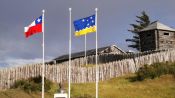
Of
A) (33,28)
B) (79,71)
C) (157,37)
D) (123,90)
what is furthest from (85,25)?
(157,37)

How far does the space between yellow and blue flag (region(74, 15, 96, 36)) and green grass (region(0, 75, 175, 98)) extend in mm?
6337

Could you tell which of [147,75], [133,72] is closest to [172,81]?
[147,75]

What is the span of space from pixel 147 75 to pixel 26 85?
542 inches

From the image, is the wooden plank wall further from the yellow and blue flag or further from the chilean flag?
the chilean flag

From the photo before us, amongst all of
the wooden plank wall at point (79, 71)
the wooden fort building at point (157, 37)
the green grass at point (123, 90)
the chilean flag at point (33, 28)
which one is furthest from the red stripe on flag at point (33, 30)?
the wooden fort building at point (157, 37)

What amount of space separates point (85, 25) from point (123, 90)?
31.6 feet

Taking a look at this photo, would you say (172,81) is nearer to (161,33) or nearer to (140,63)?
(140,63)

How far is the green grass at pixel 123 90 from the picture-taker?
38.5 meters

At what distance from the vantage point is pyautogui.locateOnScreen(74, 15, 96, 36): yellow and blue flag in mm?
33844

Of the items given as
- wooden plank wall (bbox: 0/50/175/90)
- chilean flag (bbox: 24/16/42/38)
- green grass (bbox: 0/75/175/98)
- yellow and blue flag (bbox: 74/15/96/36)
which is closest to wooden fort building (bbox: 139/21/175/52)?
wooden plank wall (bbox: 0/50/175/90)

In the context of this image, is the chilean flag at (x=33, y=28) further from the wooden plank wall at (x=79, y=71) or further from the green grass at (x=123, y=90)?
the wooden plank wall at (x=79, y=71)

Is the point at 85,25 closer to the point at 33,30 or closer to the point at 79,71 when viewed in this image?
the point at 33,30

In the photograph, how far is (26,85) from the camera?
40.5 meters

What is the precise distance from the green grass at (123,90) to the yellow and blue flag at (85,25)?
20.8 ft
